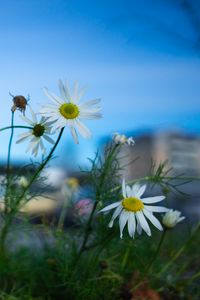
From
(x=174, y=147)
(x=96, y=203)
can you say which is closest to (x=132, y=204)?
(x=96, y=203)

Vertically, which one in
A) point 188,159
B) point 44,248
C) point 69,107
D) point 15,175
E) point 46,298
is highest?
point 188,159

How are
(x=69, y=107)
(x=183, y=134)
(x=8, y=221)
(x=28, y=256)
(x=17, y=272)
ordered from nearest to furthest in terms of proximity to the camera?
(x=69, y=107), (x=8, y=221), (x=17, y=272), (x=28, y=256), (x=183, y=134)

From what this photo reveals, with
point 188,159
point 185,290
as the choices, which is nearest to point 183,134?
point 188,159

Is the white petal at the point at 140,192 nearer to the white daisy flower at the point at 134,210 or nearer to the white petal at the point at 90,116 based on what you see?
the white daisy flower at the point at 134,210

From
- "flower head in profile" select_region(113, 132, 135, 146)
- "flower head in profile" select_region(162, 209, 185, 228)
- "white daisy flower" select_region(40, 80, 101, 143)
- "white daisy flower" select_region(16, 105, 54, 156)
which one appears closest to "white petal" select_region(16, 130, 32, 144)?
"white daisy flower" select_region(16, 105, 54, 156)

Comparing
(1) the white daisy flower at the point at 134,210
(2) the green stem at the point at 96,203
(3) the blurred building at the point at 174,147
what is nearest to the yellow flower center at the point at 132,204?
(1) the white daisy flower at the point at 134,210

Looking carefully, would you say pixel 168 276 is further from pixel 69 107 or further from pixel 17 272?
pixel 69 107
